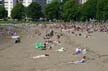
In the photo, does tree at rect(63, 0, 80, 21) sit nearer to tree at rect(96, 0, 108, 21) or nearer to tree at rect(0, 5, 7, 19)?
tree at rect(96, 0, 108, 21)

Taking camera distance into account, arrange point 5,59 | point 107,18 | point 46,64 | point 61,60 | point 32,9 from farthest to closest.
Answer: point 32,9, point 107,18, point 5,59, point 61,60, point 46,64

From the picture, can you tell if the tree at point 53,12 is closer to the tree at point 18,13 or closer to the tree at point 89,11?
the tree at point 18,13

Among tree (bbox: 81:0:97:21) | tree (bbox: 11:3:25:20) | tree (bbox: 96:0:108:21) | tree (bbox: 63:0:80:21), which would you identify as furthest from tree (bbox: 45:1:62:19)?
tree (bbox: 96:0:108:21)

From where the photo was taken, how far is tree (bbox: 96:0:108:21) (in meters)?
102

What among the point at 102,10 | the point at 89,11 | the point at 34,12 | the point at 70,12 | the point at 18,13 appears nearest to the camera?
the point at 102,10

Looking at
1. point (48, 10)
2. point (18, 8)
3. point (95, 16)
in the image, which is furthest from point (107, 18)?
point (18, 8)

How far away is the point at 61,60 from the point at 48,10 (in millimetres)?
109606

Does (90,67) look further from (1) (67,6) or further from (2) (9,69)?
(1) (67,6)

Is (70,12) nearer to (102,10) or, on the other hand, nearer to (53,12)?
(53,12)

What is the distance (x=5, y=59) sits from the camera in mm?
26500

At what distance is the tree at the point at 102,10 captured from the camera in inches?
3999

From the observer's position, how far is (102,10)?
104 meters

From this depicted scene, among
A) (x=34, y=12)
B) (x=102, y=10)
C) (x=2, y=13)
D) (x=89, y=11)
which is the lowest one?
(x=2, y=13)

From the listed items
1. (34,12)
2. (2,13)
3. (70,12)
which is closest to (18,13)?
(34,12)
